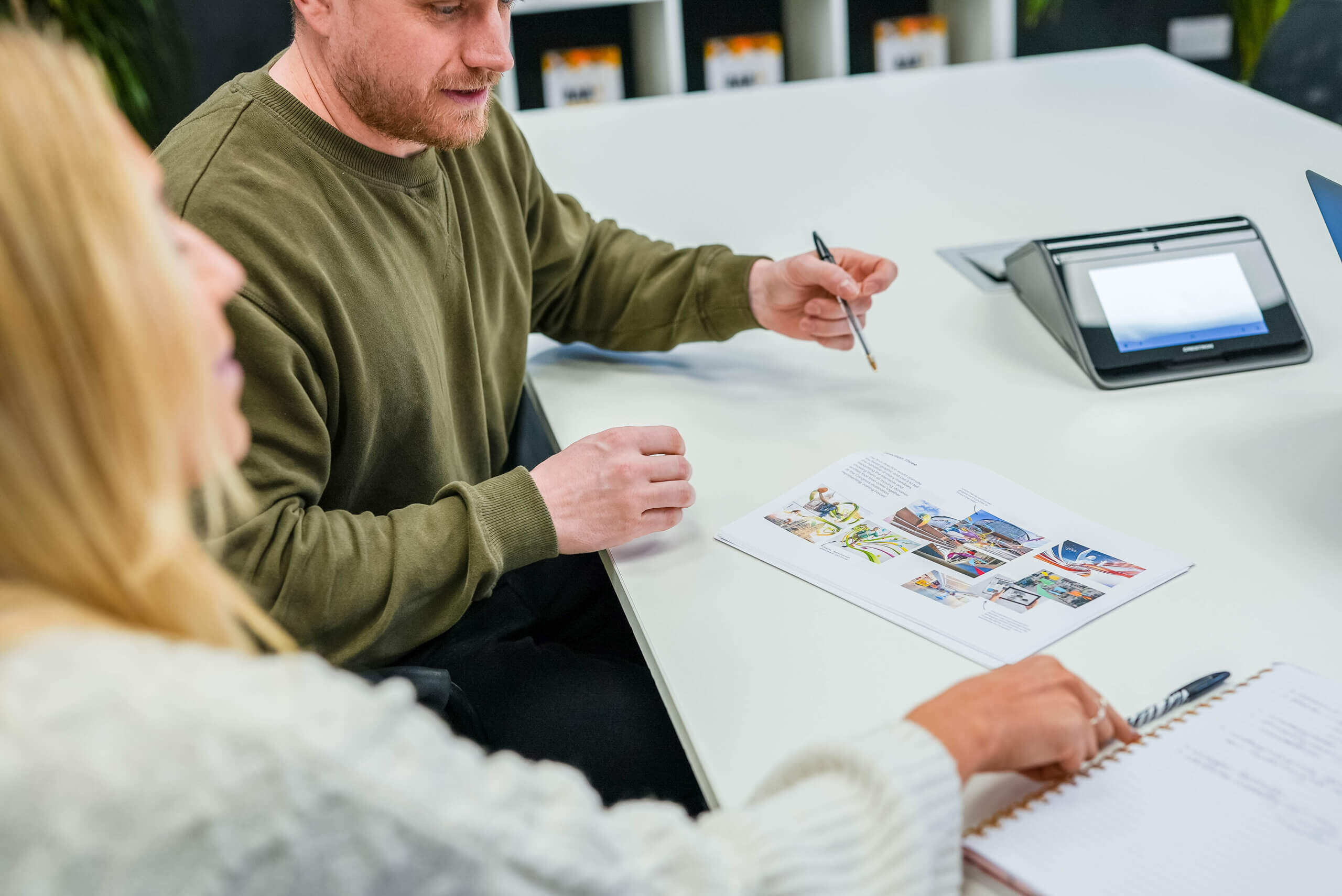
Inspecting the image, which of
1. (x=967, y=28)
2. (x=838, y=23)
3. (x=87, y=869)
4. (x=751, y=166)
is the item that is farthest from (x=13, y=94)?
(x=967, y=28)

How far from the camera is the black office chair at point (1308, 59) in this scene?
2451 millimetres

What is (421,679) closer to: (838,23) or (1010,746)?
(1010,746)

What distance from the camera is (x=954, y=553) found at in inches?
41.8

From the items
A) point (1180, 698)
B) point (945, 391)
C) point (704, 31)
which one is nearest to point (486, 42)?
point (945, 391)

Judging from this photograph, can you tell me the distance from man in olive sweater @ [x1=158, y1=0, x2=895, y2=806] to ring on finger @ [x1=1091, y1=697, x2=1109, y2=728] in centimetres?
42

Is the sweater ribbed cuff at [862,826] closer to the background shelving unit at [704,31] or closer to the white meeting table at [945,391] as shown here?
the white meeting table at [945,391]

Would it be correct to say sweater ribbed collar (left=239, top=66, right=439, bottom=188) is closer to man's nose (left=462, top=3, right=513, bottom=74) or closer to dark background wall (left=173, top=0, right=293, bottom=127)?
man's nose (left=462, top=3, right=513, bottom=74)

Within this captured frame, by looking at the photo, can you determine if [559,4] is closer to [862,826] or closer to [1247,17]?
[1247,17]

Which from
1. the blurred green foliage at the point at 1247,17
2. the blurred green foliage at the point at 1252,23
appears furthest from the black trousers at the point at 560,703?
the blurred green foliage at the point at 1252,23

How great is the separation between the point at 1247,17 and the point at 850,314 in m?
2.87

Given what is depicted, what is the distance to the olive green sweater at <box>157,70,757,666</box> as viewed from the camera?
1.04 meters
